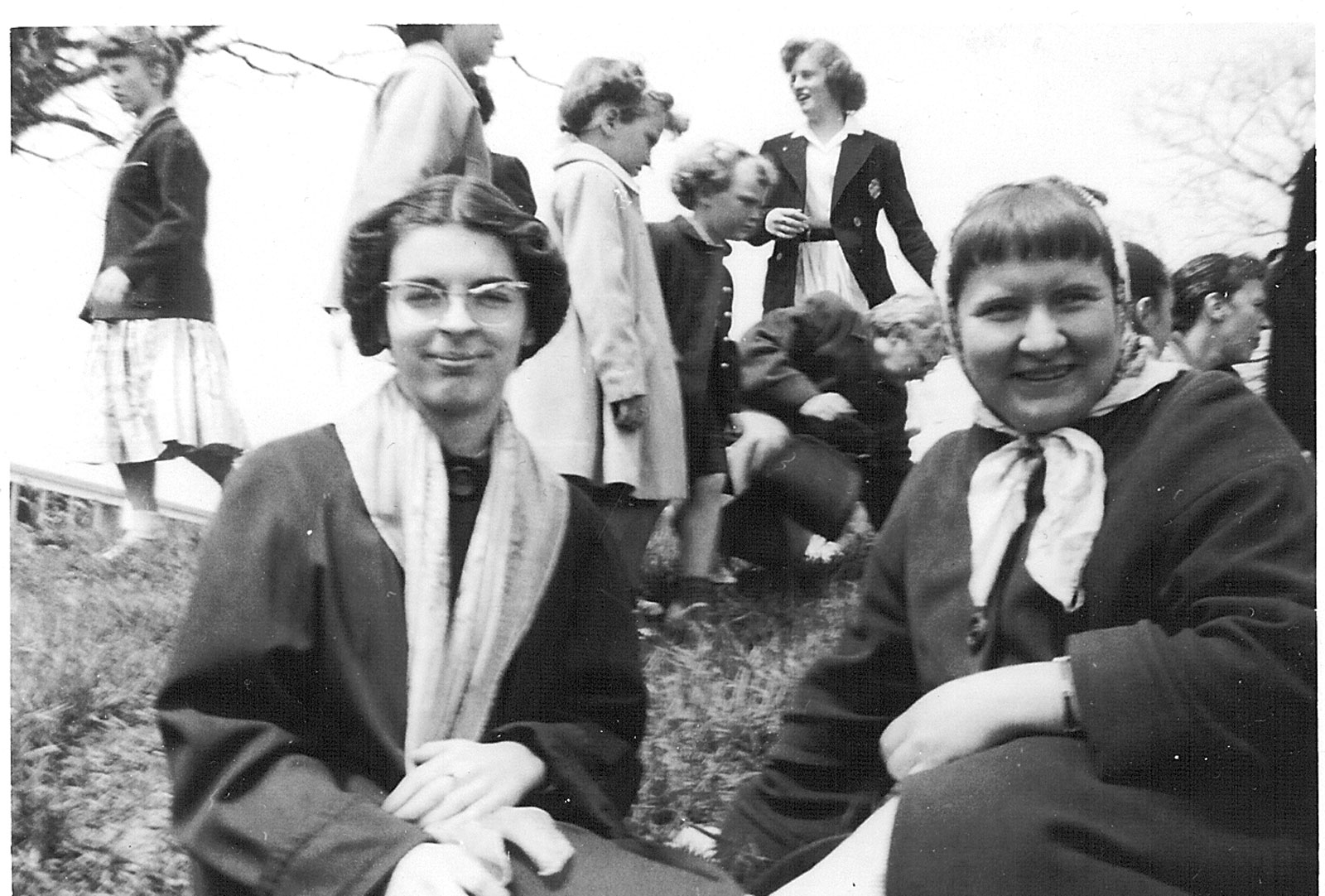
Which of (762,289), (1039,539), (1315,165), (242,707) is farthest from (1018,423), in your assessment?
(242,707)

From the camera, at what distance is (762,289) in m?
3.14

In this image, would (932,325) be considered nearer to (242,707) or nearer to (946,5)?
(946,5)

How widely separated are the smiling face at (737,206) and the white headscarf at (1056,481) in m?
0.42

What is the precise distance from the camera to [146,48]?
326cm

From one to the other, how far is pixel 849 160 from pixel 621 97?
1.70ft

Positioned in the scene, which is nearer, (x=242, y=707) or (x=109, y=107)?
(x=242, y=707)

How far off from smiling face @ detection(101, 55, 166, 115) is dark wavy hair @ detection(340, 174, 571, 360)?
61 centimetres

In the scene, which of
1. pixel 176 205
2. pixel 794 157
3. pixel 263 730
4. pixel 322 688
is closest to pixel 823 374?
pixel 794 157

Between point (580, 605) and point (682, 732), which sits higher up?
point (580, 605)

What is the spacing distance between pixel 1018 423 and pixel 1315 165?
902 millimetres

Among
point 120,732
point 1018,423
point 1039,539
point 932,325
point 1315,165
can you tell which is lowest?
point 120,732

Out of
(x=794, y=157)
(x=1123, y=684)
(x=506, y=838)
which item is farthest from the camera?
(x=794, y=157)

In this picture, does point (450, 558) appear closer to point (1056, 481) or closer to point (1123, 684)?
point (1056, 481)

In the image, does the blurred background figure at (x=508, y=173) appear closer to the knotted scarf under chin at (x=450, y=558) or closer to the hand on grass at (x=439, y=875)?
the knotted scarf under chin at (x=450, y=558)
